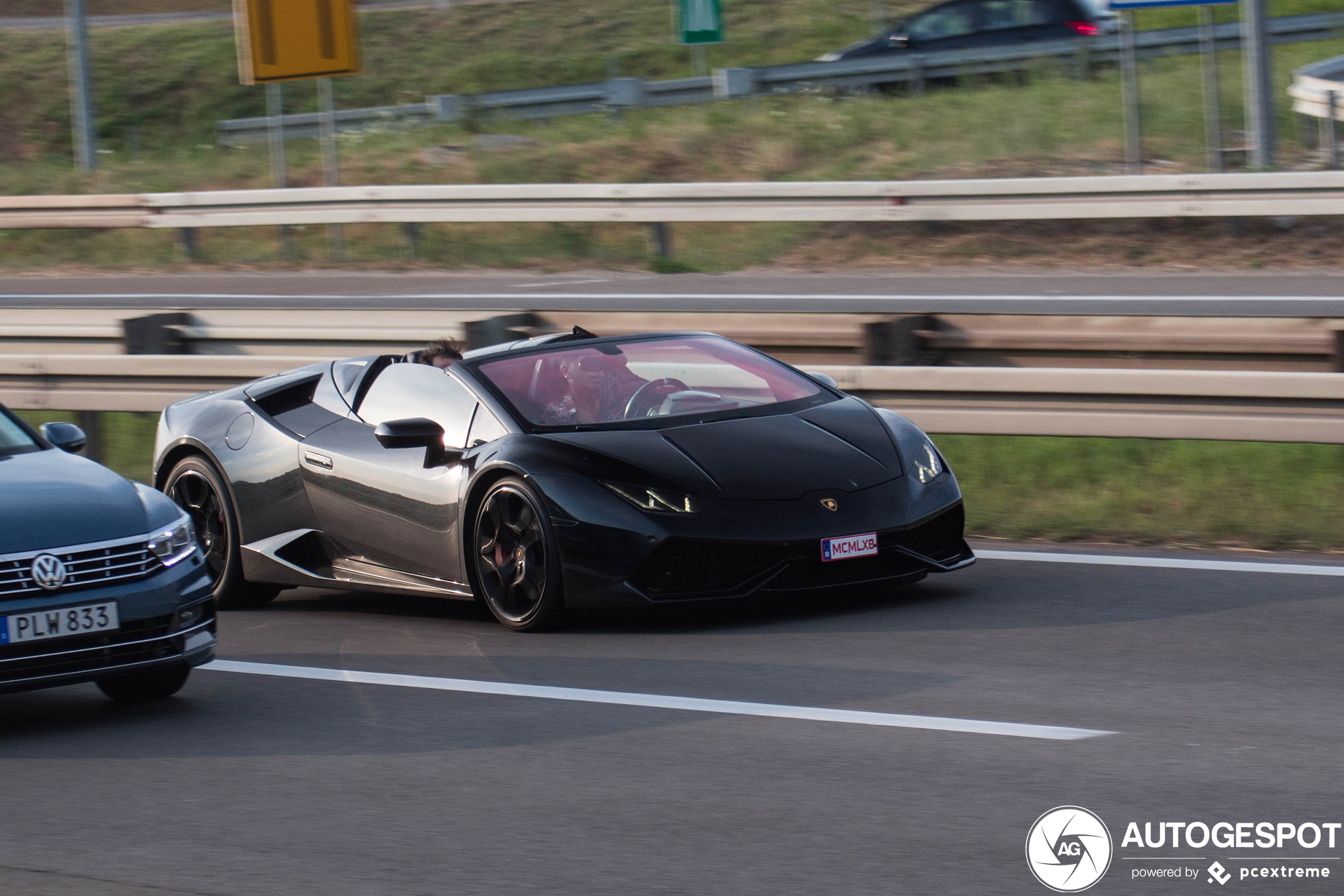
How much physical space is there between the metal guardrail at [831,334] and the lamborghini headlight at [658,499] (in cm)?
358

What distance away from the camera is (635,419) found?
319 inches

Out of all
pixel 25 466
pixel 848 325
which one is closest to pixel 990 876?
pixel 25 466

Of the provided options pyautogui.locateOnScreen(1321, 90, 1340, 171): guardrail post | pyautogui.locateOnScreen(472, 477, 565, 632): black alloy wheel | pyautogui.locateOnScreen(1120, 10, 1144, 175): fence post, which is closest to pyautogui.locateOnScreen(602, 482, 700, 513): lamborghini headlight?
pyautogui.locateOnScreen(472, 477, 565, 632): black alloy wheel

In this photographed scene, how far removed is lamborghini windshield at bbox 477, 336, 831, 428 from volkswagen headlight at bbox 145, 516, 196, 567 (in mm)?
1694

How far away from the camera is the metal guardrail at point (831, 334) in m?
10.1

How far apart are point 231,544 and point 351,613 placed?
71 centimetres

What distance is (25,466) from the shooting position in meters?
6.88

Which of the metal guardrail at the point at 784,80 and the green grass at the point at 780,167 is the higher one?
the metal guardrail at the point at 784,80

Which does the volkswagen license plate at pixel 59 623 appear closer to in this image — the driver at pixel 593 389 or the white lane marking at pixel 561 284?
the driver at pixel 593 389

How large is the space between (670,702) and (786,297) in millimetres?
10584

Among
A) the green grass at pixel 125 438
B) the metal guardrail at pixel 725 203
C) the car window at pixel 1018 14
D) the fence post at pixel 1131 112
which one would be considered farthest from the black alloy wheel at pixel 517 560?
the car window at pixel 1018 14

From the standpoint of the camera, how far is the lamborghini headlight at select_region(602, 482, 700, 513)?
756cm

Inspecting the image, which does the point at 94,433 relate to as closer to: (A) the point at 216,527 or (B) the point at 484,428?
(A) the point at 216,527

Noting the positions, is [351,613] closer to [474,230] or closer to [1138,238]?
[1138,238]
